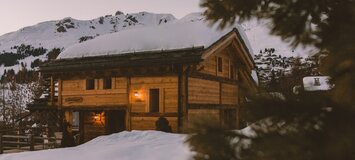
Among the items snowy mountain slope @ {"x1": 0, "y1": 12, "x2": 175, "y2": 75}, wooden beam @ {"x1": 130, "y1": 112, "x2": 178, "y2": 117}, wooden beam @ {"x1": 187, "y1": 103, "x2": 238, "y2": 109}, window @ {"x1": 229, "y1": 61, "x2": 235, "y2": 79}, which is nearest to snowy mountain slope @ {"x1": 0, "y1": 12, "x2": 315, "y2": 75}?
snowy mountain slope @ {"x1": 0, "y1": 12, "x2": 175, "y2": 75}

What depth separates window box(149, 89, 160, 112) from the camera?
60.1ft

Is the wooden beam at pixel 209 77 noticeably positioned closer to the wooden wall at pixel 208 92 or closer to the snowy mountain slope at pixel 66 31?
the wooden wall at pixel 208 92

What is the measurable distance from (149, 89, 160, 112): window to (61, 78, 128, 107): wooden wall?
1.16 meters

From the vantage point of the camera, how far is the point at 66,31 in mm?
155000

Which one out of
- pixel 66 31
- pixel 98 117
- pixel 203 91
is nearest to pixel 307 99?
pixel 203 91

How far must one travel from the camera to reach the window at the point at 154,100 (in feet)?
60.1

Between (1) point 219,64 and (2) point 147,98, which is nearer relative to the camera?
(2) point 147,98

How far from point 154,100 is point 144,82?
882 millimetres

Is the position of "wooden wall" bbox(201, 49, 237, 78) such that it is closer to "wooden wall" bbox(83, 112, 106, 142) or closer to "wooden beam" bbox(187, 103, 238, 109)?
"wooden beam" bbox(187, 103, 238, 109)

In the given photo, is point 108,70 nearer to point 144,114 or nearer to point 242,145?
point 144,114

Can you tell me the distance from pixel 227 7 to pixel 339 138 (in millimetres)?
975

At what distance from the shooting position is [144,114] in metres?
18.2

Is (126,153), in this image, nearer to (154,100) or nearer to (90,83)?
(154,100)

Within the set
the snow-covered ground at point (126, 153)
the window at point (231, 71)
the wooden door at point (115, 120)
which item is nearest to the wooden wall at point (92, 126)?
the wooden door at point (115, 120)
